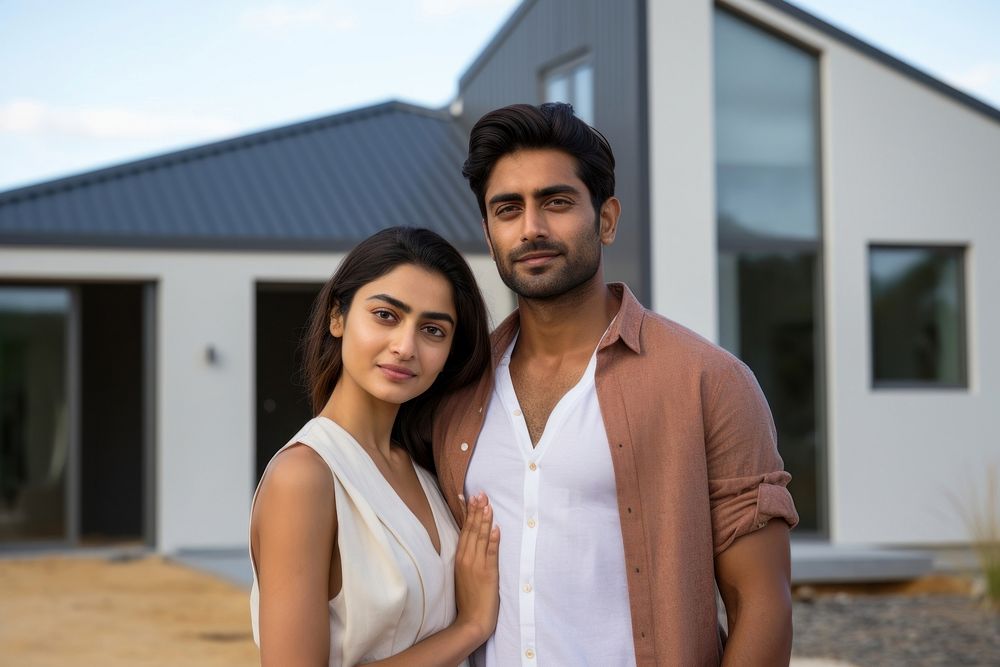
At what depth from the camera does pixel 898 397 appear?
9.78m

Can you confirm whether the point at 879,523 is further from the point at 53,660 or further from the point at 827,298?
the point at 53,660

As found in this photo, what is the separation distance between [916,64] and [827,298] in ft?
7.02

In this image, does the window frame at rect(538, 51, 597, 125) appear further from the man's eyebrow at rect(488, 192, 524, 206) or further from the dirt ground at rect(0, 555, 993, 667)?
the man's eyebrow at rect(488, 192, 524, 206)

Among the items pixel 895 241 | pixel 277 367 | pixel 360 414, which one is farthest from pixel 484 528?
pixel 277 367

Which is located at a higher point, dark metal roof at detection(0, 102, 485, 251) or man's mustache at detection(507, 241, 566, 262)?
dark metal roof at detection(0, 102, 485, 251)

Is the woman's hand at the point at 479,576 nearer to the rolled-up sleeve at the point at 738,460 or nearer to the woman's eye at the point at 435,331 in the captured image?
the woman's eye at the point at 435,331

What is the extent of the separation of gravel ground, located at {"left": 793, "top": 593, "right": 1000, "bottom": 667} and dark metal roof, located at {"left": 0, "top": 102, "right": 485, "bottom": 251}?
4.80 m

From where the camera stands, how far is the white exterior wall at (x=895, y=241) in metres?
9.66

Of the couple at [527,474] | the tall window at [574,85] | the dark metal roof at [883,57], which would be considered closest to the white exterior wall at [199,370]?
the tall window at [574,85]

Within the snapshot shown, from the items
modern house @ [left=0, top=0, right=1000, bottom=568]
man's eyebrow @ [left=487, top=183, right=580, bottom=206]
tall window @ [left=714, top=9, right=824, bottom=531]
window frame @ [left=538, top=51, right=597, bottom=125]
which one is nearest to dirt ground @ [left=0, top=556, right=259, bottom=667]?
modern house @ [left=0, top=0, right=1000, bottom=568]

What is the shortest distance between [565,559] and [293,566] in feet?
1.92

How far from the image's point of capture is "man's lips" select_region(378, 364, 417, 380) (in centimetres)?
249

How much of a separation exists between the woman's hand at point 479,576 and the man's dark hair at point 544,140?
0.75 metres

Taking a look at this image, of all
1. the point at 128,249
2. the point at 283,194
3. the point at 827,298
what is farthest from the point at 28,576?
the point at 827,298
